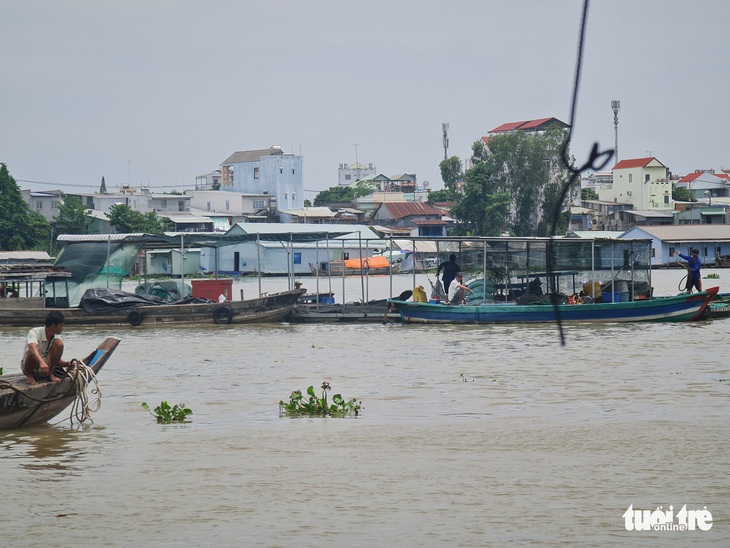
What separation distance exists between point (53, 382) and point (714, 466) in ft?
23.4

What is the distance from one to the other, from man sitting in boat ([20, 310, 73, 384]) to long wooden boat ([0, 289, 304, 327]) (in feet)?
44.2

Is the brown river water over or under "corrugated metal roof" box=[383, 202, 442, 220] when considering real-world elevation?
under

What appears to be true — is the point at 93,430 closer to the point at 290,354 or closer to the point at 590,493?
the point at 590,493

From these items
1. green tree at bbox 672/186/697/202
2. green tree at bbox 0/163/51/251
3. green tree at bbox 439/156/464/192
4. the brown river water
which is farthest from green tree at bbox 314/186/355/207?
the brown river water

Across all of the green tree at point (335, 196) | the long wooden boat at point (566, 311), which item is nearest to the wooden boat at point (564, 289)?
the long wooden boat at point (566, 311)

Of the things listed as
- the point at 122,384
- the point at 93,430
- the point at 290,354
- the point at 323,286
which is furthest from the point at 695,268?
the point at 323,286

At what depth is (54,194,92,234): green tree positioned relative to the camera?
196ft

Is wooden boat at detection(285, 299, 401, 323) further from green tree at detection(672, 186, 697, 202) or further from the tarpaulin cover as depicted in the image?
green tree at detection(672, 186, 697, 202)

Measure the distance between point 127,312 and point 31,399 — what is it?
14.0 m

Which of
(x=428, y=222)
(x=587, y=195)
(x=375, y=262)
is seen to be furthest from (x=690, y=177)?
(x=375, y=262)

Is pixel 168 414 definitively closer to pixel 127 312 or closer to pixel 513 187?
pixel 127 312

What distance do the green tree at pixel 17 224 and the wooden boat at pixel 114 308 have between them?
32.0 meters

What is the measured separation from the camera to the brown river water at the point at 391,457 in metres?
7.62

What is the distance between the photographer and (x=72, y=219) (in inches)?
2359
